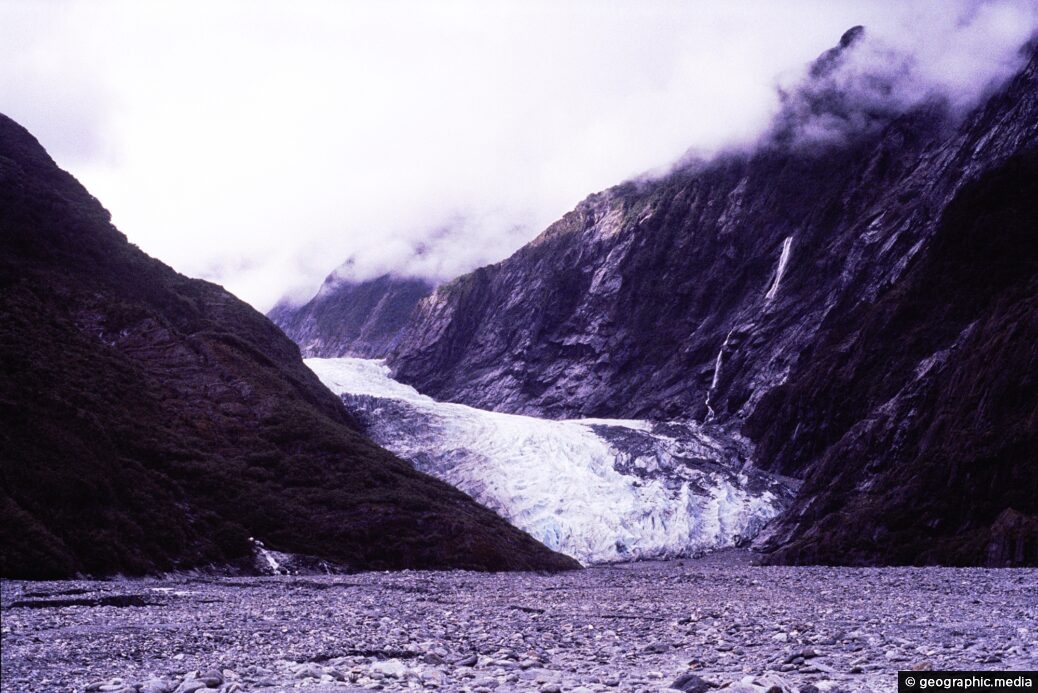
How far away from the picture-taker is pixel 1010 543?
2392 cm

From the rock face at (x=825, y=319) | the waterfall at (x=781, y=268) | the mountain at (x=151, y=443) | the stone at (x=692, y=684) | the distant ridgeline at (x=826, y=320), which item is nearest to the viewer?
the stone at (x=692, y=684)

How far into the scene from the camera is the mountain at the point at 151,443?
1930cm

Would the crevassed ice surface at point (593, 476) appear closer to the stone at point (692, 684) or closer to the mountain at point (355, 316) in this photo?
the stone at point (692, 684)

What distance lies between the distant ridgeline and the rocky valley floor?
10491mm

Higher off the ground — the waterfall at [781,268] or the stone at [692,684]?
the waterfall at [781,268]

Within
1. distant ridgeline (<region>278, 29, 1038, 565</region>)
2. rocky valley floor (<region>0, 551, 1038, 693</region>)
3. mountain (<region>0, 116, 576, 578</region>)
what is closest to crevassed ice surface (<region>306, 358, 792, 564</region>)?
distant ridgeline (<region>278, 29, 1038, 565</region>)

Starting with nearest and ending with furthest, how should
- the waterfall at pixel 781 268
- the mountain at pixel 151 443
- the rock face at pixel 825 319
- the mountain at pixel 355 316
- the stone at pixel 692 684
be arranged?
the stone at pixel 692 684, the mountain at pixel 151 443, the rock face at pixel 825 319, the waterfall at pixel 781 268, the mountain at pixel 355 316

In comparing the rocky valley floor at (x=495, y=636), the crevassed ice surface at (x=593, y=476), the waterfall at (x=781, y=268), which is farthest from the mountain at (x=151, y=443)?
the waterfall at (x=781, y=268)

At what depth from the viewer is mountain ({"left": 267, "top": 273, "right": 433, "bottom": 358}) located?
12550 cm

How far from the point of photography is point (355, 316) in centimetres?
13512

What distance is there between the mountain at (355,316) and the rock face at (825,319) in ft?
62.8

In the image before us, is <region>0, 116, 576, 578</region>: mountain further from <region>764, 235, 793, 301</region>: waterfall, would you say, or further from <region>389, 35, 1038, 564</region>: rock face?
<region>764, 235, 793, 301</region>: waterfall

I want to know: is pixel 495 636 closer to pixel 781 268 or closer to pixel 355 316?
pixel 781 268

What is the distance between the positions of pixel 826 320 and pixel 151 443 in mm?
46768
